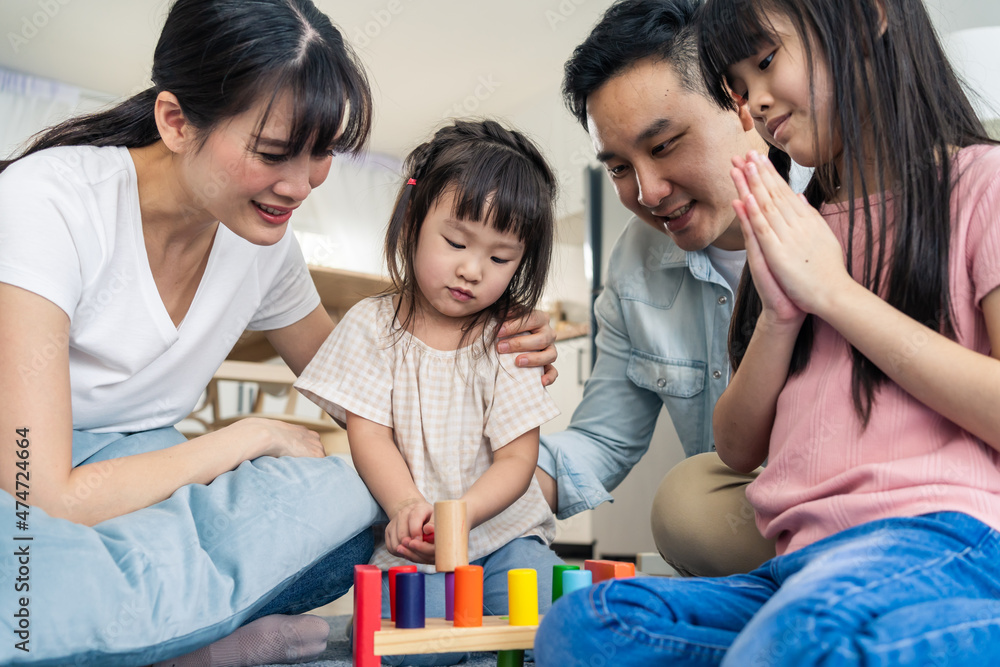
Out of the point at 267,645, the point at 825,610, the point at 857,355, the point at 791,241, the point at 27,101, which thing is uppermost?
the point at 27,101

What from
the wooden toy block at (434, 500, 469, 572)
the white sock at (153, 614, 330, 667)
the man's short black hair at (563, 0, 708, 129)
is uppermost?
the man's short black hair at (563, 0, 708, 129)

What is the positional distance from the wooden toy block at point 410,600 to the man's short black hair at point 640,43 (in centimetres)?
81

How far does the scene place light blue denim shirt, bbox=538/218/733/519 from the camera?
1.33 meters

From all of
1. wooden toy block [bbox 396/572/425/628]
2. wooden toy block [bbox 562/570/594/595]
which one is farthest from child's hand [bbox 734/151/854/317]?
wooden toy block [bbox 396/572/425/628]

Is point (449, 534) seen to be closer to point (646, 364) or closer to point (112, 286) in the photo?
point (112, 286)

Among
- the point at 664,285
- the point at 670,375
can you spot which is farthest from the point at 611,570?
the point at 664,285

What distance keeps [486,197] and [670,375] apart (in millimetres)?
506

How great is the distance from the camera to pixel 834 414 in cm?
73

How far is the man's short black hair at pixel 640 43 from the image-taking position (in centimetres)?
117

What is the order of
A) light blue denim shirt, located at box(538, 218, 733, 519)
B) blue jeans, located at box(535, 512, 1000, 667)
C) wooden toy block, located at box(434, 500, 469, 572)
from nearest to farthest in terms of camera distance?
blue jeans, located at box(535, 512, 1000, 667), wooden toy block, located at box(434, 500, 469, 572), light blue denim shirt, located at box(538, 218, 733, 519)

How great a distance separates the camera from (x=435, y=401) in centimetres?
110

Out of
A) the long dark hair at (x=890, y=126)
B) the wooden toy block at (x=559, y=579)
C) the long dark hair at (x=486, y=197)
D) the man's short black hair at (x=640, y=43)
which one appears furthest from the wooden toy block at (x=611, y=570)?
the man's short black hair at (x=640, y=43)

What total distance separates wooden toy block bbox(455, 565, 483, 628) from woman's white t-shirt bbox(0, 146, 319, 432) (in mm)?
487

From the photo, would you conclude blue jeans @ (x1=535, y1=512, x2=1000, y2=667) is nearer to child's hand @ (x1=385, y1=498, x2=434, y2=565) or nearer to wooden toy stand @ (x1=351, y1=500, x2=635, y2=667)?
wooden toy stand @ (x1=351, y1=500, x2=635, y2=667)
